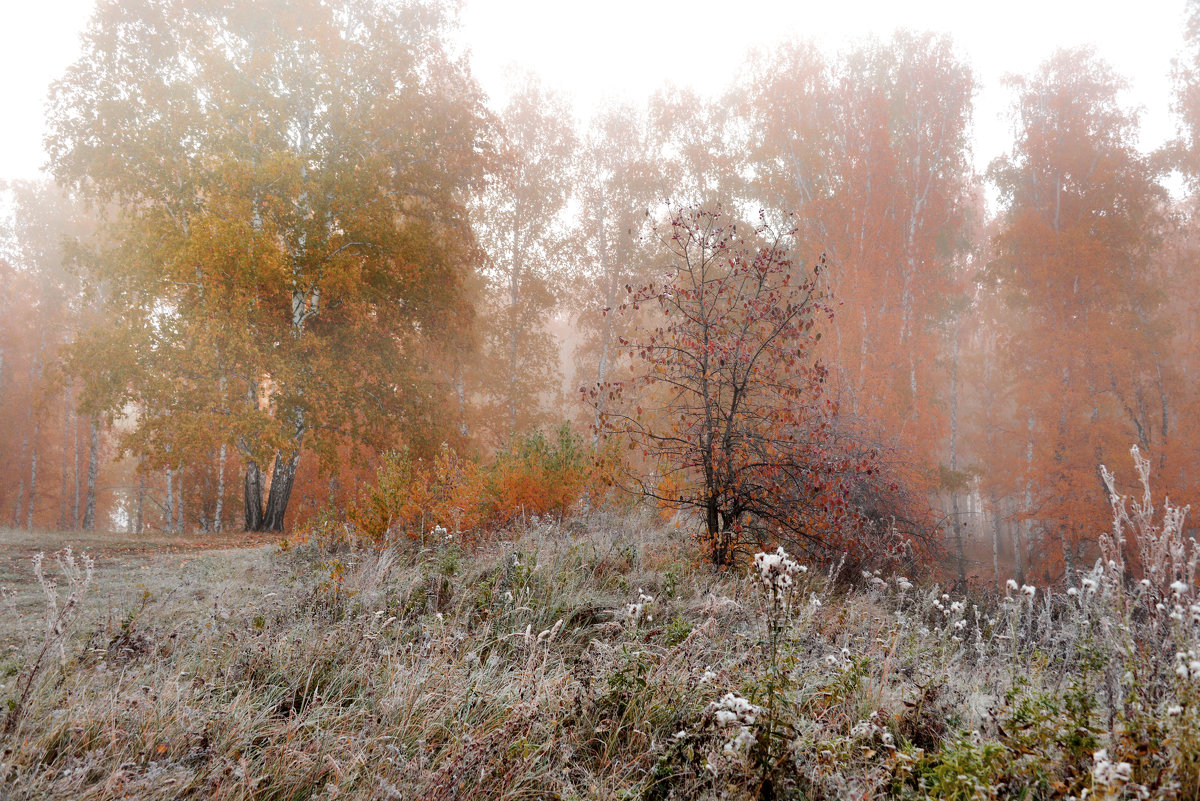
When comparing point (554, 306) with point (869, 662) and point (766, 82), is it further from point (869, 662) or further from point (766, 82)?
point (869, 662)

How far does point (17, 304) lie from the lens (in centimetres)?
1895

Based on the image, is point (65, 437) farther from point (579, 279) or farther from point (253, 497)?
point (579, 279)

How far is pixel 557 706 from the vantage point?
8.08 feet

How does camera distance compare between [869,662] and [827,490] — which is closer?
[869,662]

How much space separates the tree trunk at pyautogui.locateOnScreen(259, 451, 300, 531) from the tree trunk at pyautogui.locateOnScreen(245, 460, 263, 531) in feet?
0.42

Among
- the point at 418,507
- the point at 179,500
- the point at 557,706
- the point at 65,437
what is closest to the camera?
the point at 557,706

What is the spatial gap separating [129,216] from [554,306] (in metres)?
9.89

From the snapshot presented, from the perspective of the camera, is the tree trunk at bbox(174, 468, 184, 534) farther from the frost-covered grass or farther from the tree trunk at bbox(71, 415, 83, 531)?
the frost-covered grass

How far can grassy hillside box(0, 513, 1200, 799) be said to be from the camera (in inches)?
71.9

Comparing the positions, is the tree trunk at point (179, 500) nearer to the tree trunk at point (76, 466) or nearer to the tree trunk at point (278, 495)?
the tree trunk at point (76, 466)

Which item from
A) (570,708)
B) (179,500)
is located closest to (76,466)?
(179,500)

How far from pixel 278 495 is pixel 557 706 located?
10108 mm

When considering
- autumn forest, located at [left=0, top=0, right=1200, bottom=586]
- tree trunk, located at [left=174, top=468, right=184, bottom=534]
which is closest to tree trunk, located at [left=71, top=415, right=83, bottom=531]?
autumn forest, located at [left=0, top=0, right=1200, bottom=586]

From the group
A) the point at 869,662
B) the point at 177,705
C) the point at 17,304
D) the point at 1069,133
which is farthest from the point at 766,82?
the point at 17,304
